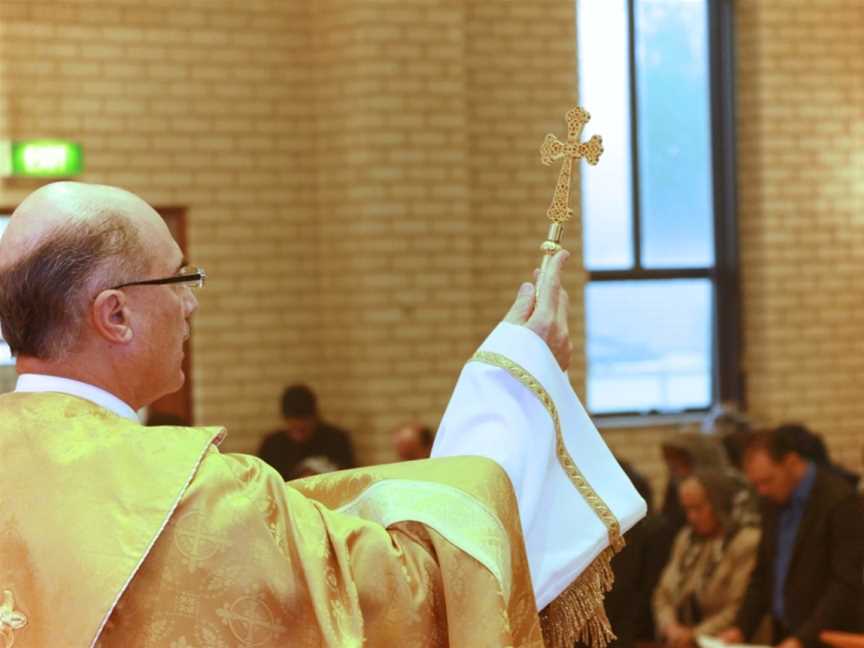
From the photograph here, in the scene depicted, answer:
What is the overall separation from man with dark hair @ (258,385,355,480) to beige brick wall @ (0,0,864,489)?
20 cm

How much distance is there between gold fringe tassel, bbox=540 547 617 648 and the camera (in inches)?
91.7

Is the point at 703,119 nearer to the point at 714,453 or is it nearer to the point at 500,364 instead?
the point at 714,453

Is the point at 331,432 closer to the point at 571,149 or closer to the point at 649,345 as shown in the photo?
the point at 649,345

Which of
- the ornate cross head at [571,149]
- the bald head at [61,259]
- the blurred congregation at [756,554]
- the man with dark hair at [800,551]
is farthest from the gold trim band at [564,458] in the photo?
the man with dark hair at [800,551]

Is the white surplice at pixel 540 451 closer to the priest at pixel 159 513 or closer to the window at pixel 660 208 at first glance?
the priest at pixel 159 513

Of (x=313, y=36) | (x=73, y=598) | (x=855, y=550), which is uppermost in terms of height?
(x=313, y=36)

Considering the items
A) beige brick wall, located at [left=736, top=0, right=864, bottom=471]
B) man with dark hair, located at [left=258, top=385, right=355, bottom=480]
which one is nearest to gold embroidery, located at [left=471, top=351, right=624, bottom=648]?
man with dark hair, located at [left=258, top=385, right=355, bottom=480]

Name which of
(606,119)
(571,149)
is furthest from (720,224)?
(571,149)

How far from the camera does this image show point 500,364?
7.86 feet

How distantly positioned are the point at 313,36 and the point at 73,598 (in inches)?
257

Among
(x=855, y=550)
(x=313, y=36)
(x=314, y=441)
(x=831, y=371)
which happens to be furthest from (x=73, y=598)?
(x=831, y=371)

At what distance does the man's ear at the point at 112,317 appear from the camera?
1985 mm

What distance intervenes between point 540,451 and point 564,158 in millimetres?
525

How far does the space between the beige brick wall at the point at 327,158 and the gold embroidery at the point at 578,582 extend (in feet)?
18.0
